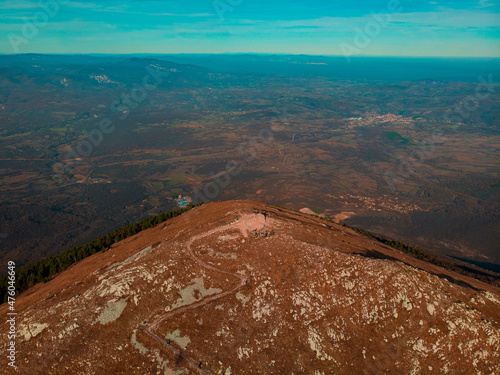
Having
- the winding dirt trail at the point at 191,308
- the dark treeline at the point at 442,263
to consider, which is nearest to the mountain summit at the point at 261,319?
the winding dirt trail at the point at 191,308

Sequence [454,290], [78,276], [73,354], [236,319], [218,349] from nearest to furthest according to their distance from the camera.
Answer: [73,354]
[218,349]
[236,319]
[454,290]
[78,276]

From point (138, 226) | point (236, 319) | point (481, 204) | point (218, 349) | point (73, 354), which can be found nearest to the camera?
point (73, 354)

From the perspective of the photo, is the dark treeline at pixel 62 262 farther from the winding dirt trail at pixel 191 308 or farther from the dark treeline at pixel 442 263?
the dark treeline at pixel 442 263

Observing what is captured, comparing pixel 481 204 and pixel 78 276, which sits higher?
pixel 78 276

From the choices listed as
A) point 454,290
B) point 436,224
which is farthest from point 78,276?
point 436,224

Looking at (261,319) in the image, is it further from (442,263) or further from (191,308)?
(442,263)

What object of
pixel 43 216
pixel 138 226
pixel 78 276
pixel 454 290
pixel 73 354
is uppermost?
pixel 454 290

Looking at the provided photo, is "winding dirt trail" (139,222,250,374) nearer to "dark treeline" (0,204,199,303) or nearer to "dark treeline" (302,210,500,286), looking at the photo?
"dark treeline" (0,204,199,303)

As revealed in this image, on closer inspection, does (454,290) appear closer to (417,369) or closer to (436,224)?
(417,369)

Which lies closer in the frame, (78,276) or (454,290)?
(454,290)
